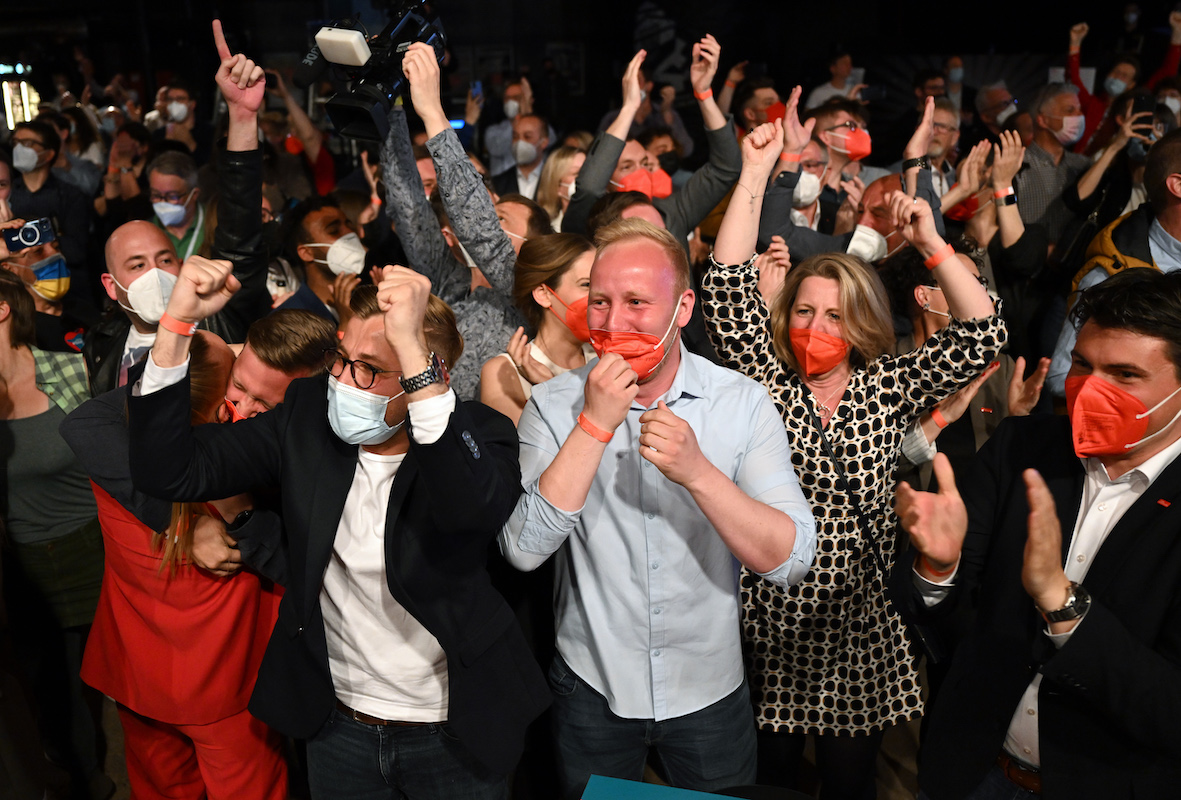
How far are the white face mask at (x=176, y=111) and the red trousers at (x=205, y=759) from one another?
6.56m

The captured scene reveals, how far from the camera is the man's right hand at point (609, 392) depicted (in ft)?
5.73

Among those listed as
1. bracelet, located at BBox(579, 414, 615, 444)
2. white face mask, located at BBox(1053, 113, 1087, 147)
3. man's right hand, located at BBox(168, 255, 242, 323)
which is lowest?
bracelet, located at BBox(579, 414, 615, 444)

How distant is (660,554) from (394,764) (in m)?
0.73

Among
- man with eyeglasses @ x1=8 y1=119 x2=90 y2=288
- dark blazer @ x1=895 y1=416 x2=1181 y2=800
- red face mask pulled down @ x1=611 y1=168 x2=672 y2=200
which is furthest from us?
man with eyeglasses @ x1=8 y1=119 x2=90 y2=288

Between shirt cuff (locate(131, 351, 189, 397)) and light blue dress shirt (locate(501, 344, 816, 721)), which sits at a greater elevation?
shirt cuff (locate(131, 351, 189, 397))

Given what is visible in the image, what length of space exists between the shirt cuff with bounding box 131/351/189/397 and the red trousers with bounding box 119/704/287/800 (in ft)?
3.41

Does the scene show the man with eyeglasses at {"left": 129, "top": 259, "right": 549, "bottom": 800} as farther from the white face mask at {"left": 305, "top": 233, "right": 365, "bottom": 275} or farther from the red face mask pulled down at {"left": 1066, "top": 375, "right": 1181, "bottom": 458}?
the white face mask at {"left": 305, "top": 233, "right": 365, "bottom": 275}

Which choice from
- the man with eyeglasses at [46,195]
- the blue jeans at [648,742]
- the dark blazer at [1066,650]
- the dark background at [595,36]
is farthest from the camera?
the dark background at [595,36]

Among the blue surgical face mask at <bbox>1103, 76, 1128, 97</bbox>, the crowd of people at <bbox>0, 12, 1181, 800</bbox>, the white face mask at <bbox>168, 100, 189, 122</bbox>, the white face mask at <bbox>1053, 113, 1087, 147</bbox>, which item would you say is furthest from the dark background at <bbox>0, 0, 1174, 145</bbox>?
the crowd of people at <bbox>0, 12, 1181, 800</bbox>

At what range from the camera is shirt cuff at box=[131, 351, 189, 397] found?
177cm

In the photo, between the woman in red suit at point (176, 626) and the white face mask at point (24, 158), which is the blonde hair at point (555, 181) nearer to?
the woman in red suit at point (176, 626)

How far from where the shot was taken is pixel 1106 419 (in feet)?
5.95

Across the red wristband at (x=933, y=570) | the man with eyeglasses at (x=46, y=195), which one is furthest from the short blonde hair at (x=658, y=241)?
the man with eyeglasses at (x=46, y=195)

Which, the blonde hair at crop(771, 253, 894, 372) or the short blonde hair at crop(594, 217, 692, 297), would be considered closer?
the short blonde hair at crop(594, 217, 692, 297)
